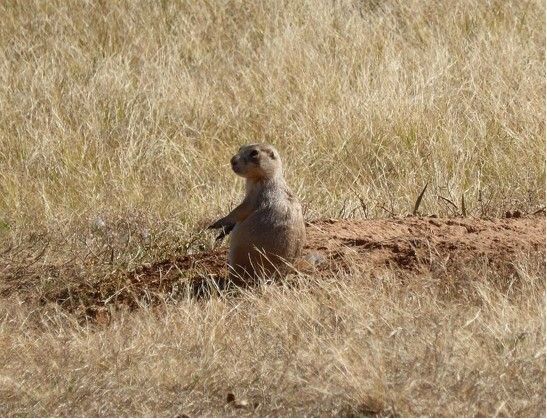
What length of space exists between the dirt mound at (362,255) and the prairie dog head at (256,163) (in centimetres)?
47

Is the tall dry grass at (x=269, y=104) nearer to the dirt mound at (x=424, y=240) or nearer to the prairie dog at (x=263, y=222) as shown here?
the dirt mound at (x=424, y=240)

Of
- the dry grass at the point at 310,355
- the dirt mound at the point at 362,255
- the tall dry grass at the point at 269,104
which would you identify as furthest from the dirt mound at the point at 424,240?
the tall dry grass at the point at 269,104

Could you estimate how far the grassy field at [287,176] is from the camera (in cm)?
466

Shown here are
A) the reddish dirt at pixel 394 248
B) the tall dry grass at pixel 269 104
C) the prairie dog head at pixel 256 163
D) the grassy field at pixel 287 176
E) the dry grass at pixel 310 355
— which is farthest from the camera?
the tall dry grass at pixel 269 104

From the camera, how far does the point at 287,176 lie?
8.04 metres

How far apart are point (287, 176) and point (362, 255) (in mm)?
1820

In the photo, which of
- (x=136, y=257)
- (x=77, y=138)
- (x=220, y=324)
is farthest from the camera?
(x=77, y=138)

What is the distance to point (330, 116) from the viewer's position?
8617 millimetres

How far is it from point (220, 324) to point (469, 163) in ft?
10.2

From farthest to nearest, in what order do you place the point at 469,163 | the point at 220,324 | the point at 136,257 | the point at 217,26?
1. the point at 217,26
2. the point at 469,163
3. the point at 136,257
4. the point at 220,324

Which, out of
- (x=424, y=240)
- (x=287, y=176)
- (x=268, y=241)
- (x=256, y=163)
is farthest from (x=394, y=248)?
(x=287, y=176)

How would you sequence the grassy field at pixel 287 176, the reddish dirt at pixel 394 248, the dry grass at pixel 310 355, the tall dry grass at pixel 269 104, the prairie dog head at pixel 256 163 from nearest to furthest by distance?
the dry grass at pixel 310 355 → the grassy field at pixel 287 176 → the reddish dirt at pixel 394 248 → the prairie dog head at pixel 256 163 → the tall dry grass at pixel 269 104

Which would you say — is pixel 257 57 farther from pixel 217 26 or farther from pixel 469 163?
pixel 469 163

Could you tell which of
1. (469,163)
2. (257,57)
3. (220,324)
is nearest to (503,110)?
(469,163)
